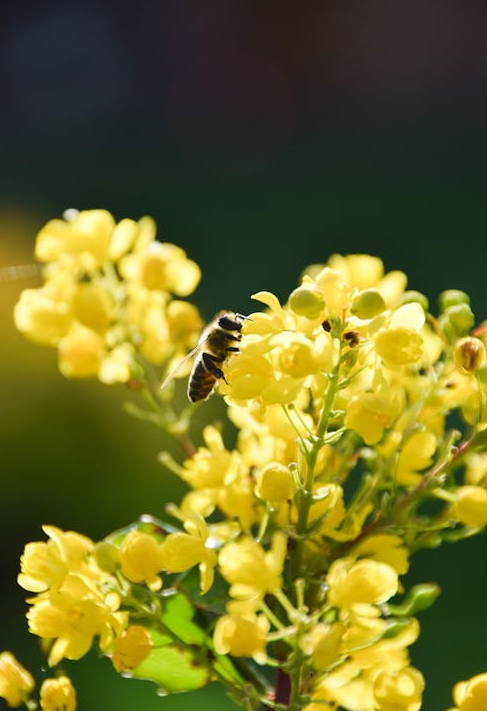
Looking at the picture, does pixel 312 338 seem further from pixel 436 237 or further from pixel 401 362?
pixel 436 237

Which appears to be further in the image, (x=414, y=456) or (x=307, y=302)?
(x=414, y=456)

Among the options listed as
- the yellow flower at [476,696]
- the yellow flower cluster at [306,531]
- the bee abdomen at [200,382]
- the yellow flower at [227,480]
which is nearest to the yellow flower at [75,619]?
the yellow flower cluster at [306,531]

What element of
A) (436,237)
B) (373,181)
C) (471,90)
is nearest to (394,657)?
(436,237)

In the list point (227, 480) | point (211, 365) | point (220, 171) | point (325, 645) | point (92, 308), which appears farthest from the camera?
point (220, 171)

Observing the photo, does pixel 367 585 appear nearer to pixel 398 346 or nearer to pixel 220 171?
pixel 398 346

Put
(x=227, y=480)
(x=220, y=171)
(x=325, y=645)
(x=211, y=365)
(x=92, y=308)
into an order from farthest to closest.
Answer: (x=220, y=171), (x=211, y=365), (x=92, y=308), (x=227, y=480), (x=325, y=645)

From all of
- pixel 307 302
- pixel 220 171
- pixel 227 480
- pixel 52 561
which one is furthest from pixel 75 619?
pixel 220 171
